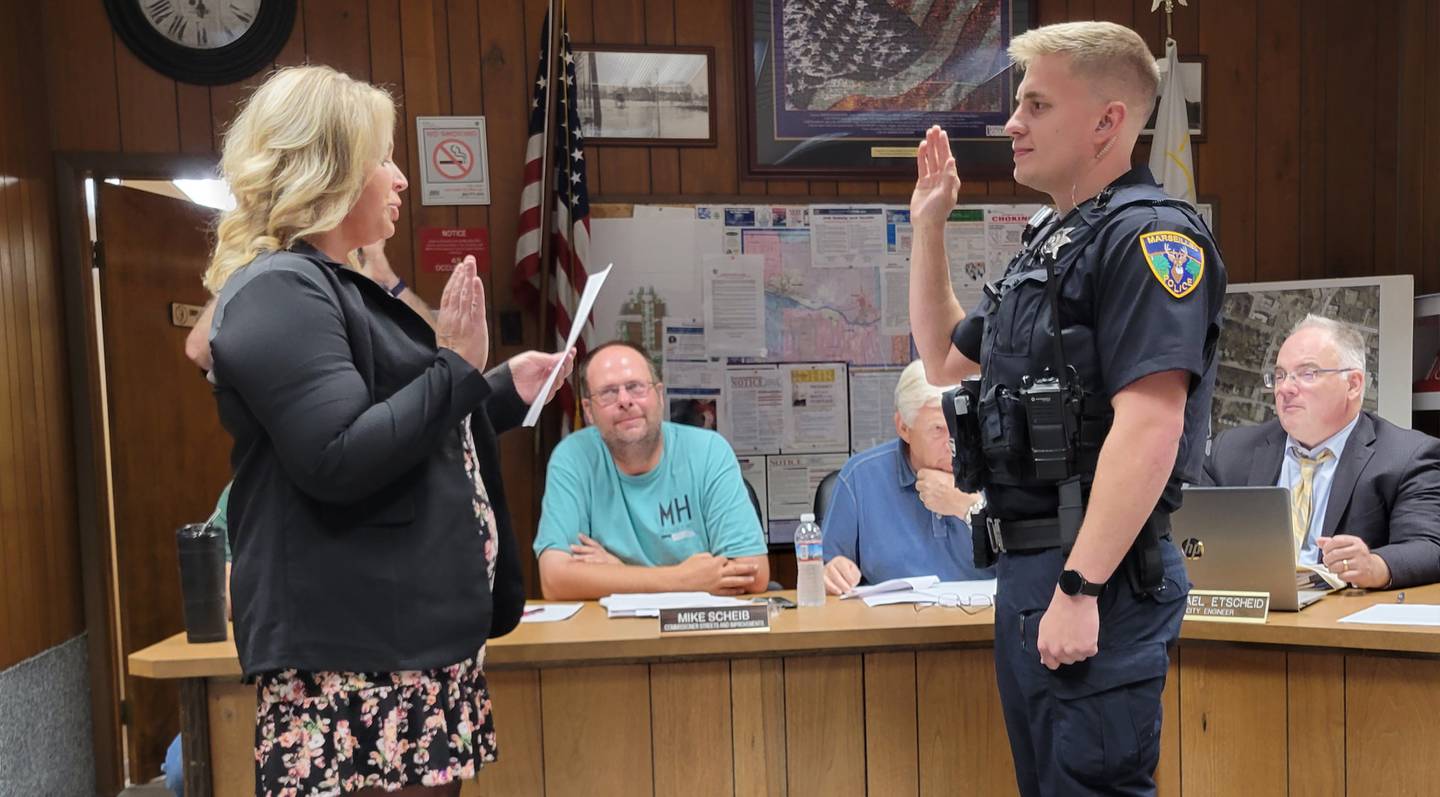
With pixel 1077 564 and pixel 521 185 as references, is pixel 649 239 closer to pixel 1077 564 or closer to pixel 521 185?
pixel 521 185

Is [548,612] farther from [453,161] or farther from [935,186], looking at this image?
[453,161]

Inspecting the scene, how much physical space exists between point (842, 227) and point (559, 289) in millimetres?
1134

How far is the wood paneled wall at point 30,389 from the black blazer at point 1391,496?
3645 millimetres

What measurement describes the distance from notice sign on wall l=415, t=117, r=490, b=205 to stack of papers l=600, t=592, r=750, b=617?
6.47 feet

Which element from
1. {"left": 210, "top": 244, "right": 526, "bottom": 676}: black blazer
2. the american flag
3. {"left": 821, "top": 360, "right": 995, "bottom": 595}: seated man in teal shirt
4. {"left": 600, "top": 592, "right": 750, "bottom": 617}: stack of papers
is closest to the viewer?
{"left": 210, "top": 244, "right": 526, "bottom": 676}: black blazer

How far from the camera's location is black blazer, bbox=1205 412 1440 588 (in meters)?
2.37

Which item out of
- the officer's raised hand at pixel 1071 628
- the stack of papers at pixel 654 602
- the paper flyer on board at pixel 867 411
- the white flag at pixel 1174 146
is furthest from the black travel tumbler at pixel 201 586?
the white flag at pixel 1174 146

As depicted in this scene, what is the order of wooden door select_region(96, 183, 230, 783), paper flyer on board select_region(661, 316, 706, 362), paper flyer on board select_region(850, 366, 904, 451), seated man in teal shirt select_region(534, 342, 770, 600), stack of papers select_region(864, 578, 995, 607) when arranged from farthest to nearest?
paper flyer on board select_region(850, 366, 904, 451) → paper flyer on board select_region(661, 316, 706, 362) → wooden door select_region(96, 183, 230, 783) → seated man in teal shirt select_region(534, 342, 770, 600) → stack of papers select_region(864, 578, 995, 607)

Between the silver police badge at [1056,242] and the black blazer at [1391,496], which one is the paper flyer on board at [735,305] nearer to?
the black blazer at [1391,496]

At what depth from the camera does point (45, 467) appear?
131 inches

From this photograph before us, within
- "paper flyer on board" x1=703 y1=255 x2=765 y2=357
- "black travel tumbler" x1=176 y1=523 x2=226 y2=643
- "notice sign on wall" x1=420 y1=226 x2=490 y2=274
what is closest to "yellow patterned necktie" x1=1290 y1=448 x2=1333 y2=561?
"paper flyer on board" x1=703 y1=255 x2=765 y2=357

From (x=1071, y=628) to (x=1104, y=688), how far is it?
0.34 feet

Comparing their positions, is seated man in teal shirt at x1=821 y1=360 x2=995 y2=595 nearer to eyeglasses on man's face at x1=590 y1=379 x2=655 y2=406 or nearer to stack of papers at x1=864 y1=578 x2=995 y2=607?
stack of papers at x1=864 y1=578 x2=995 y2=607

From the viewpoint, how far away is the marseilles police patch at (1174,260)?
136cm
